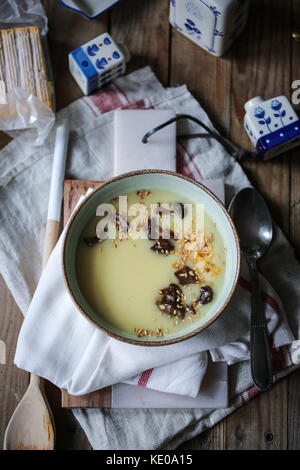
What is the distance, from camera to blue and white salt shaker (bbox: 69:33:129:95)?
1.18 m

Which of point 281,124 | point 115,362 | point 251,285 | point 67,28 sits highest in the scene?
point 67,28

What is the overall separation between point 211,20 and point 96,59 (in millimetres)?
260

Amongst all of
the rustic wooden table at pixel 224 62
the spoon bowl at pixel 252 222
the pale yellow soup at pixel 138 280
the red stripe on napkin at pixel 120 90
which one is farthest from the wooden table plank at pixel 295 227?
the red stripe on napkin at pixel 120 90

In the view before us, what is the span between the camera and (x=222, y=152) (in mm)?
1229

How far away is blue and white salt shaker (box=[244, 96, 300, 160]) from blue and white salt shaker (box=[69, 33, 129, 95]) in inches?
12.5

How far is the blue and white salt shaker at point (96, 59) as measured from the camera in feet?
3.88

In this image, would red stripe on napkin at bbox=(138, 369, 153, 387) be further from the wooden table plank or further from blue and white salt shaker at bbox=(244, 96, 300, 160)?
blue and white salt shaker at bbox=(244, 96, 300, 160)

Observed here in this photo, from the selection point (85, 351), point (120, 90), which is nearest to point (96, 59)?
point (120, 90)

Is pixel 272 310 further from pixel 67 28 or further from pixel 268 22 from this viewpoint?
pixel 67 28

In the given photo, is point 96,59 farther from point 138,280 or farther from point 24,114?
point 138,280

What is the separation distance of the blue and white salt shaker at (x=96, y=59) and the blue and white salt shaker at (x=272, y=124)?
1.04 feet

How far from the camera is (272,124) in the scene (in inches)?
46.4
